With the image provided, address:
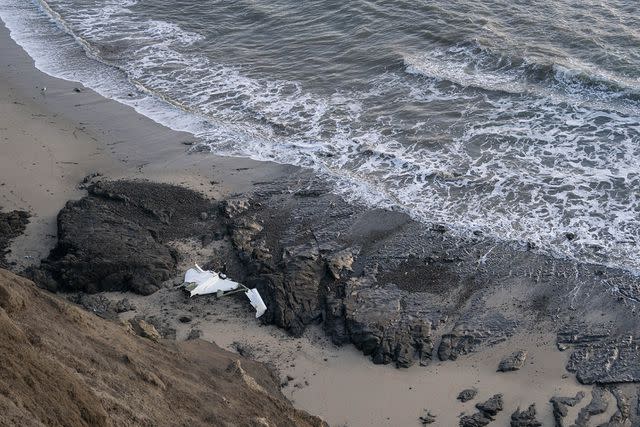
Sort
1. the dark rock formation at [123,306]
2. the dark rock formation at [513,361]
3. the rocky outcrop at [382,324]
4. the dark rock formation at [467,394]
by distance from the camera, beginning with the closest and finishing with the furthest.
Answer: the dark rock formation at [467,394], the dark rock formation at [513,361], the rocky outcrop at [382,324], the dark rock formation at [123,306]

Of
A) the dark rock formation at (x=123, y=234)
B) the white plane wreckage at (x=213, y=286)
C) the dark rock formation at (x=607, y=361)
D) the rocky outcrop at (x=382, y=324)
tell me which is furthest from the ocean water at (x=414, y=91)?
the white plane wreckage at (x=213, y=286)

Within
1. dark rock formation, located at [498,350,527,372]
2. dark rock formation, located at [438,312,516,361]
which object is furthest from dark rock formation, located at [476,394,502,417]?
dark rock formation, located at [438,312,516,361]

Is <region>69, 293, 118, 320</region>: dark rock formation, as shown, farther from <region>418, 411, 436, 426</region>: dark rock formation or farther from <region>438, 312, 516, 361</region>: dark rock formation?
<region>438, 312, 516, 361</region>: dark rock formation

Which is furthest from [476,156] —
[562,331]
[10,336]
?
[10,336]

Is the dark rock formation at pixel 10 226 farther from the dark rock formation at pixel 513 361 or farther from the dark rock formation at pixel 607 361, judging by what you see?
the dark rock formation at pixel 607 361

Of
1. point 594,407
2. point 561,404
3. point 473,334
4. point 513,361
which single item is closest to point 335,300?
point 473,334

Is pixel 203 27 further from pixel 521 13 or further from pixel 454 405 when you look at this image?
pixel 454 405

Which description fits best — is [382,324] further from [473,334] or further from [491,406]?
[491,406]
